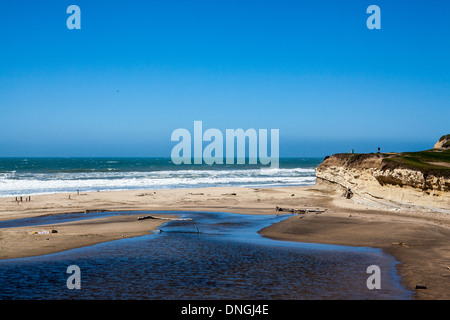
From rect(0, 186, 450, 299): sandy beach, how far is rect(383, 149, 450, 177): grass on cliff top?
2.71 metres

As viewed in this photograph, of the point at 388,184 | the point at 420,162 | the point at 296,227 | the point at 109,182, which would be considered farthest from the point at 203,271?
the point at 109,182

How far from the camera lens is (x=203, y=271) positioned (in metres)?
11.4

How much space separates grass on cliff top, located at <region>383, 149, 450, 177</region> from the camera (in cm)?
2248

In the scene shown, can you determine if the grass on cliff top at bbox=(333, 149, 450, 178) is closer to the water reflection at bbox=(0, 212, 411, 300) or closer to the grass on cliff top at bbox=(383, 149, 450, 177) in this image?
the grass on cliff top at bbox=(383, 149, 450, 177)

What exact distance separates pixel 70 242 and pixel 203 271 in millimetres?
7107

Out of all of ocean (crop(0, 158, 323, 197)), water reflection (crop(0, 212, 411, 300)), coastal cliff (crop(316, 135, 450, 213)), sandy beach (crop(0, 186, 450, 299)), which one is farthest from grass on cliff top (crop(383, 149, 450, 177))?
ocean (crop(0, 158, 323, 197))

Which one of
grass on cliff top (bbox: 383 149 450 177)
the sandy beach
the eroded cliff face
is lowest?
the sandy beach

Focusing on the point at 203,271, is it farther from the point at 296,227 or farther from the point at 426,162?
the point at 426,162

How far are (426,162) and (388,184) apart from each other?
3753 mm

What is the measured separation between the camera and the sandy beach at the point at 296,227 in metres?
12.7

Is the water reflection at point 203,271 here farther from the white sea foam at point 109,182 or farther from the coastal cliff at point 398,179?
the white sea foam at point 109,182

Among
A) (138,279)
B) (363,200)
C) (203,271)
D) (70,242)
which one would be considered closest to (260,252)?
(203,271)

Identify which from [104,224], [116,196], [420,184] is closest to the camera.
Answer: [104,224]
